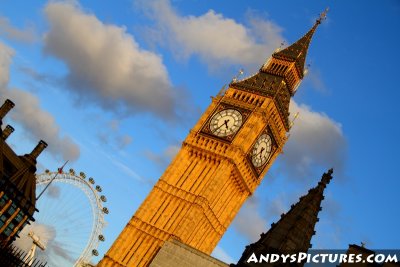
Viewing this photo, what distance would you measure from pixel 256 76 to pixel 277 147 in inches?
406

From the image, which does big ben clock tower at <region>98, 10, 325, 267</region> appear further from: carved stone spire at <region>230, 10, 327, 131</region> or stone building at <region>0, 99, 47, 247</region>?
stone building at <region>0, 99, 47, 247</region>

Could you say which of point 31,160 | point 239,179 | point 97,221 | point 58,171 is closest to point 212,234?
point 239,179

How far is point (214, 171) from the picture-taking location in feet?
225

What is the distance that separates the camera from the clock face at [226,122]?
230ft

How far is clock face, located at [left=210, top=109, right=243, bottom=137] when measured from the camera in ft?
230

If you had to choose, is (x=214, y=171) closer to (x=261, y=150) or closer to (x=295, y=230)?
(x=261, y=150)

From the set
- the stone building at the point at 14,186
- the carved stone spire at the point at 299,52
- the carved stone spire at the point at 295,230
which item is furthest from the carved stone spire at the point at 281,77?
the carved stone spire at the point at 295,230

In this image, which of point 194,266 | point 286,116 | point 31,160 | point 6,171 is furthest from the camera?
point 286,116

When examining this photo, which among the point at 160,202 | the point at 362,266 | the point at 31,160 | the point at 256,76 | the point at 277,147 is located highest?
the point at 256,76

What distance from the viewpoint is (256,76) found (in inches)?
3071

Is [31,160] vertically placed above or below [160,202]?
below

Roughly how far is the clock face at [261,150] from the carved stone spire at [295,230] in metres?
50.3

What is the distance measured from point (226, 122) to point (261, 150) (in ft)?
21.1

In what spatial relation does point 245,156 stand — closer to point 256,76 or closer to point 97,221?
point 256,76
